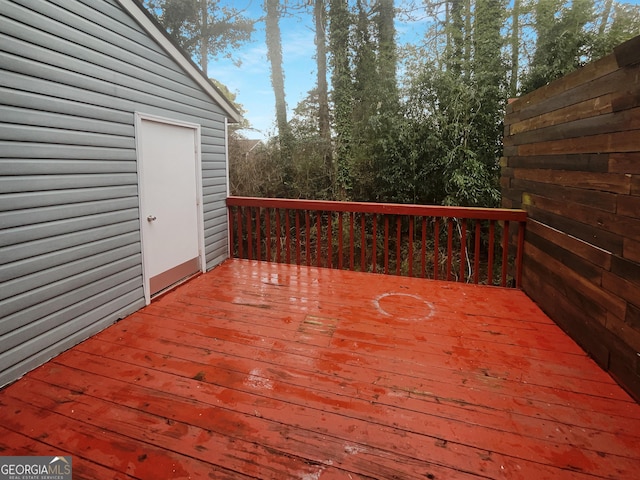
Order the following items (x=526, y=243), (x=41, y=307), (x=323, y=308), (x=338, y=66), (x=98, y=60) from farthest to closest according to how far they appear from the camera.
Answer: (x=338, y=66)
(x=526, y=243)
(x=323, y=308)
(x=98, y=60)
(x=41, y=307)

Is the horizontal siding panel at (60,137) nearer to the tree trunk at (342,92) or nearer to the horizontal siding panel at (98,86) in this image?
the horizontal siding panel at (98,86)

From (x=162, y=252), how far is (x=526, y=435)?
3.33m

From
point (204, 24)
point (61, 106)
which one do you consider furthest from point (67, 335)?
point (204, 24)

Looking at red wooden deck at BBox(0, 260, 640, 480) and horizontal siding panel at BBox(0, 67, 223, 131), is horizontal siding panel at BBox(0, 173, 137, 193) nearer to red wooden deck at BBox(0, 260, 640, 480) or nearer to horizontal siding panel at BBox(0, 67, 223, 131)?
horizontal siding panel at BBox(0, 67, 223, 131)

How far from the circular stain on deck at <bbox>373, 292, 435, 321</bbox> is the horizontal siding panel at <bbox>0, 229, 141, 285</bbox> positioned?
7.73ft

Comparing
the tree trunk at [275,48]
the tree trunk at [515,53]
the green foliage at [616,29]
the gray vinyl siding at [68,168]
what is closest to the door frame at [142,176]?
the gray vinyl siding at [68,168]

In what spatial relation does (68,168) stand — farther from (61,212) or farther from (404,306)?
(404,306)

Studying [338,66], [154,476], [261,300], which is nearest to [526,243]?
[261,300]

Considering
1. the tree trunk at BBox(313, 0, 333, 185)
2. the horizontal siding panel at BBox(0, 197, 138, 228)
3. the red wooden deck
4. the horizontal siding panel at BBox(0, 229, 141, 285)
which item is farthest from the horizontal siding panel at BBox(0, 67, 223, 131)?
the tree trunk at BBox(313, 0, 333, 185)

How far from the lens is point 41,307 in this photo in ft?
7.41

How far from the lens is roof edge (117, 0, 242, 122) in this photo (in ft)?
9.60

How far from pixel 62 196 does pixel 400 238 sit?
4672mm

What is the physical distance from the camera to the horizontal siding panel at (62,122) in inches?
80.4

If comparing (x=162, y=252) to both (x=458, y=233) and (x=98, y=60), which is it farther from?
(x=458, y=233)
